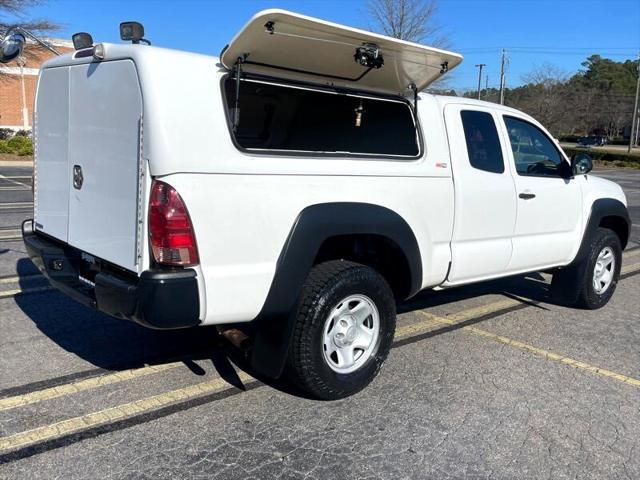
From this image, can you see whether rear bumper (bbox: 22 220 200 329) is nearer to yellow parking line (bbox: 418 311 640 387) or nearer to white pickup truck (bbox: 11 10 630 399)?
white pickup truck (bbox: 11 10 630 399)

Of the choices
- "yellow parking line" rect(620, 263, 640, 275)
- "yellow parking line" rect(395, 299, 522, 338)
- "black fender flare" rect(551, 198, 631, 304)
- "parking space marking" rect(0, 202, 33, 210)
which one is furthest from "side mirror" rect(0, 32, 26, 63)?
"parking space marking" rect(0, 202, 33, 210)

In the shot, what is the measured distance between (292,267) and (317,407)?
0.94m

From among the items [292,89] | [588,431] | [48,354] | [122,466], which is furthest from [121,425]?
[588,431]

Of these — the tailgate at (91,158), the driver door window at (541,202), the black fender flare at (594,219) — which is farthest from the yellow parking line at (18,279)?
the black fender flare at (594,219)

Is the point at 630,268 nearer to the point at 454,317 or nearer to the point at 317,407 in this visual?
the point at 454,317

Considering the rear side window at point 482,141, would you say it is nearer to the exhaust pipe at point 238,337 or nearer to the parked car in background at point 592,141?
the exhaust pipe at point 238,337

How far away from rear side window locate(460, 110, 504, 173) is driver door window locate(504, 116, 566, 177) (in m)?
0.25

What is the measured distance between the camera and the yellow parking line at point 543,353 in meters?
4.45

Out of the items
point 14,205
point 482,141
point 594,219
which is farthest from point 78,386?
point 14,205

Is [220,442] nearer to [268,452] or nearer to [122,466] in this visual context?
[268,452]

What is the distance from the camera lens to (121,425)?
3.44 metres

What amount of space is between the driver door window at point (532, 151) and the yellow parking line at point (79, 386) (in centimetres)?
324

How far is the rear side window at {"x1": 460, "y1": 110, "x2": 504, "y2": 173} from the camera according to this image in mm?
4711

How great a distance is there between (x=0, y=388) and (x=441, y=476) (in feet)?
8.92
